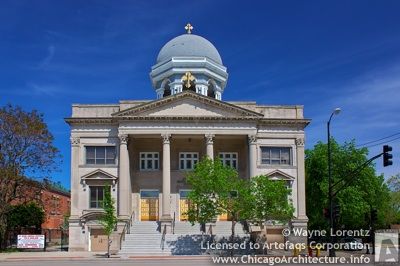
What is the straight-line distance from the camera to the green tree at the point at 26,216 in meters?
55.7

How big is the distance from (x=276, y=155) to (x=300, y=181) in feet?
10.4

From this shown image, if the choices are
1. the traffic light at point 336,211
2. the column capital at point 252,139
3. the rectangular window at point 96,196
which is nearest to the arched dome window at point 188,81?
the column capital at point 252,139

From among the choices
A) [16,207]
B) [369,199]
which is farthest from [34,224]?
[369,199]

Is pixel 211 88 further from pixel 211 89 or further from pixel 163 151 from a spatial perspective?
pixel 163 151

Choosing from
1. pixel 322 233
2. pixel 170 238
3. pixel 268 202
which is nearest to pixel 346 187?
pixel 322 233

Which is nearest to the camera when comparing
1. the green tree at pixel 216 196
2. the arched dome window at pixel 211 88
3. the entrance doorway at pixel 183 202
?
the green tree at pixel 216 196

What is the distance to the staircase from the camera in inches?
1655

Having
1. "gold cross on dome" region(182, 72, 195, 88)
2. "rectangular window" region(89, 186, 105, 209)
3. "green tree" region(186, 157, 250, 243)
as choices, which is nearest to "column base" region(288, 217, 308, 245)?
"green tree" region(186, 157, 250, 243)

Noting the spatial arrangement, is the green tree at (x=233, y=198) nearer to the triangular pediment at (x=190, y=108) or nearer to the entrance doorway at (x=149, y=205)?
the triangular pediment at (x=190, y=108)

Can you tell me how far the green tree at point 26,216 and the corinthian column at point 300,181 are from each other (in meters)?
25.8

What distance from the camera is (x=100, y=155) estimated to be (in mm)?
50219

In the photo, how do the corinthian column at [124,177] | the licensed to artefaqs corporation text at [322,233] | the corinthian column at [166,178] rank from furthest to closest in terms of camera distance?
the corinthian column at [124,177] < the licensed to artefaqs corporation text at [322,233] < the corinthian column at [166,178]

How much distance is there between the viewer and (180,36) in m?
64.3

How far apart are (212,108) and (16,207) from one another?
21.2 metres
